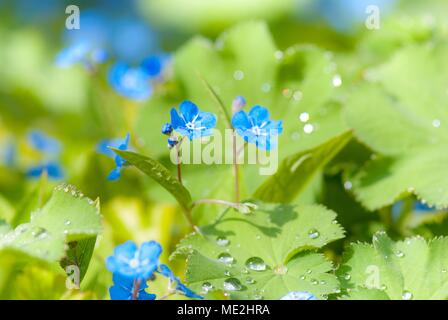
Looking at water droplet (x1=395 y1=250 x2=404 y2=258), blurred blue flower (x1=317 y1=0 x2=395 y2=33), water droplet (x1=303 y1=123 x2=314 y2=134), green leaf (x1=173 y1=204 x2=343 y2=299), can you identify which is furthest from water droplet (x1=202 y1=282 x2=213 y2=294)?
blurred blue flower (x1=317 y1=0 x2=395 y2=33)

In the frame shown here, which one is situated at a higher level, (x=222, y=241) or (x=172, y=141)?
(x=172, y=141)

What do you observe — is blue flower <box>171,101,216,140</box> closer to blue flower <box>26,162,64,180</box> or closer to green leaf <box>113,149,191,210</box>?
green leaf <box>113,149,191,210</box>

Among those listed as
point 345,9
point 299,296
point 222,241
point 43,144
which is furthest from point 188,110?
point 345,9

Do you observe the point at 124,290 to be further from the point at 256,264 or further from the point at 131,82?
the point at 131,82

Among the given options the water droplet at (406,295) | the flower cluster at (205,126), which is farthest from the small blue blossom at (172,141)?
the water droplet at (406,295)

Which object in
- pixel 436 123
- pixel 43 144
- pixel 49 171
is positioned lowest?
pixel 436 123
